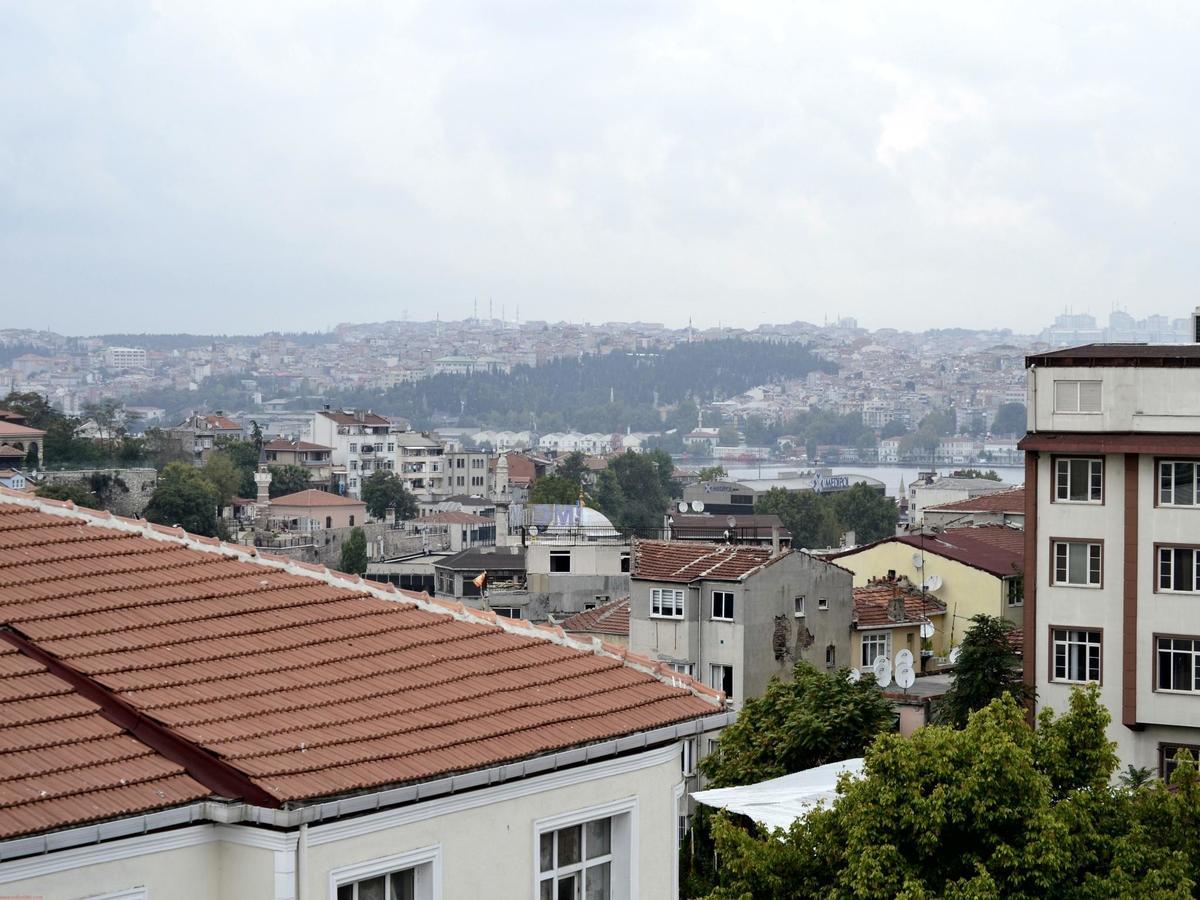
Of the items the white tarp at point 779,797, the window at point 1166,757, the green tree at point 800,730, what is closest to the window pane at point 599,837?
the white tarp at point 779,797

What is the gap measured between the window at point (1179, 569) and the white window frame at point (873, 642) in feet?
25.8

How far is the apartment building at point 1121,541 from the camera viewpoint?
61.5ft

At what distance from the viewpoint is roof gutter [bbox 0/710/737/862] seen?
4.42m

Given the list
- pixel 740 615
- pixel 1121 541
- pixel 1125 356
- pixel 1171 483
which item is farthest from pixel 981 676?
pixel 740 615

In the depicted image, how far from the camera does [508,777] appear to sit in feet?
17.6

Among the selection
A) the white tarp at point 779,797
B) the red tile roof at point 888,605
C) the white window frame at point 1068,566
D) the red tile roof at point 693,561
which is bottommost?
the red tile roof at point 888,605

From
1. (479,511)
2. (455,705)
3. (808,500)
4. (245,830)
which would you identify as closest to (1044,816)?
(455,705)

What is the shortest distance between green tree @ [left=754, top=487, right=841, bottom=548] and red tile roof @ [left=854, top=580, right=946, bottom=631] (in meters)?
53.4

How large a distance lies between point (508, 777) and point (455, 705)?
0.36m

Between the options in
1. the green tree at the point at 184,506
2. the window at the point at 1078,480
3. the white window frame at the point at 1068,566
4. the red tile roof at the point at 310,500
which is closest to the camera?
the white window frame at the point at 1068,566

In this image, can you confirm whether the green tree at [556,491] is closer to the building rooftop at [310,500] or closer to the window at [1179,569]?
the building rooftop at [310,500]

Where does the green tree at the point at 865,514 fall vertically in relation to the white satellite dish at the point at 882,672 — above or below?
below

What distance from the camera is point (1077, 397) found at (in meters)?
19.8

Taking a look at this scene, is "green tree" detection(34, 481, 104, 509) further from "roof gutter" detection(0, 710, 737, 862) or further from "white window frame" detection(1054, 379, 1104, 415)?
"roof gutter" detection(0, 710, 737, 862)
